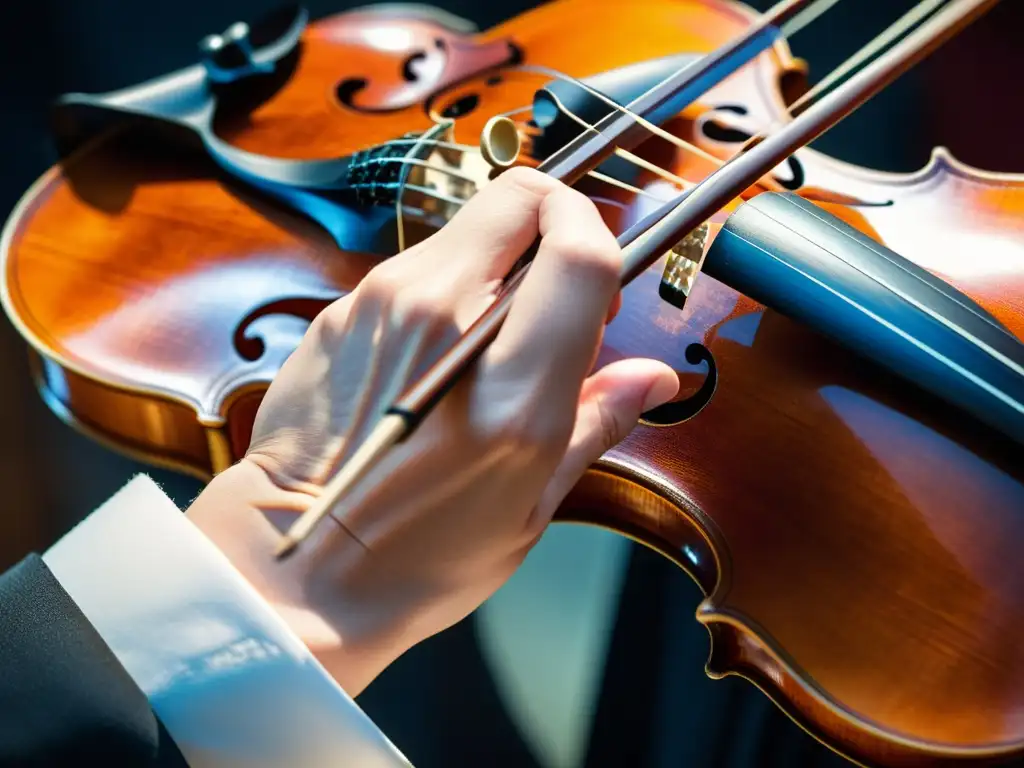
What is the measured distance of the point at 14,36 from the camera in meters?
1.18

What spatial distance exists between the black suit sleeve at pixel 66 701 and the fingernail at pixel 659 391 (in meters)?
0.28

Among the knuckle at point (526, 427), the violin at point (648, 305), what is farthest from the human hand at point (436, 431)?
the violin at point (648, 305)

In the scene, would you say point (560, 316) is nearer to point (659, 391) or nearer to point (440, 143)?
point (659, 391)

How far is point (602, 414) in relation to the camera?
43 cm

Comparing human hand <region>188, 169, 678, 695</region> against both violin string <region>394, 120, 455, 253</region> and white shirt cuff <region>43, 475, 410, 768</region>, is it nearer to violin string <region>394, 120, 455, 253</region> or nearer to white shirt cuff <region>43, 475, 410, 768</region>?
white shirt cuff <region>43, 475, 410, 768</region>

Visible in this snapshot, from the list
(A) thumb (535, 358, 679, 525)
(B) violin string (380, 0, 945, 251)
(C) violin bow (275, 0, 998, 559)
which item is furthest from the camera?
(B) violin string (380, 0, 945, 251)

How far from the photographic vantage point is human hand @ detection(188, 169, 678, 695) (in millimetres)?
385

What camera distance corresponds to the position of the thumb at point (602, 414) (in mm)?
430

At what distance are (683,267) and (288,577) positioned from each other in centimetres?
29

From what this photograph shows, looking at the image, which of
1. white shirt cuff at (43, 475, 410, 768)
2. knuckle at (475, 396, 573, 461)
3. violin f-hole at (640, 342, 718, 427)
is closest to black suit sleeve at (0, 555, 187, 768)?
white shirt cuff at (43, 475, 410, 768)

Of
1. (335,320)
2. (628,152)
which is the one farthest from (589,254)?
(628,152)

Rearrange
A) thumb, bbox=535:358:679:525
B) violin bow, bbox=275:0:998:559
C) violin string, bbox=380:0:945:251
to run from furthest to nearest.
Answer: violin string, bbox=380:0:945:251
thumb, bbox=535:358:679:525
violin bow, bbox=275:0:998:559

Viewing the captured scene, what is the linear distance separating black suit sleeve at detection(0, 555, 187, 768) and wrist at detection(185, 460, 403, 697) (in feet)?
0.25

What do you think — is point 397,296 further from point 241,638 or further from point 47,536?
point 47,536
